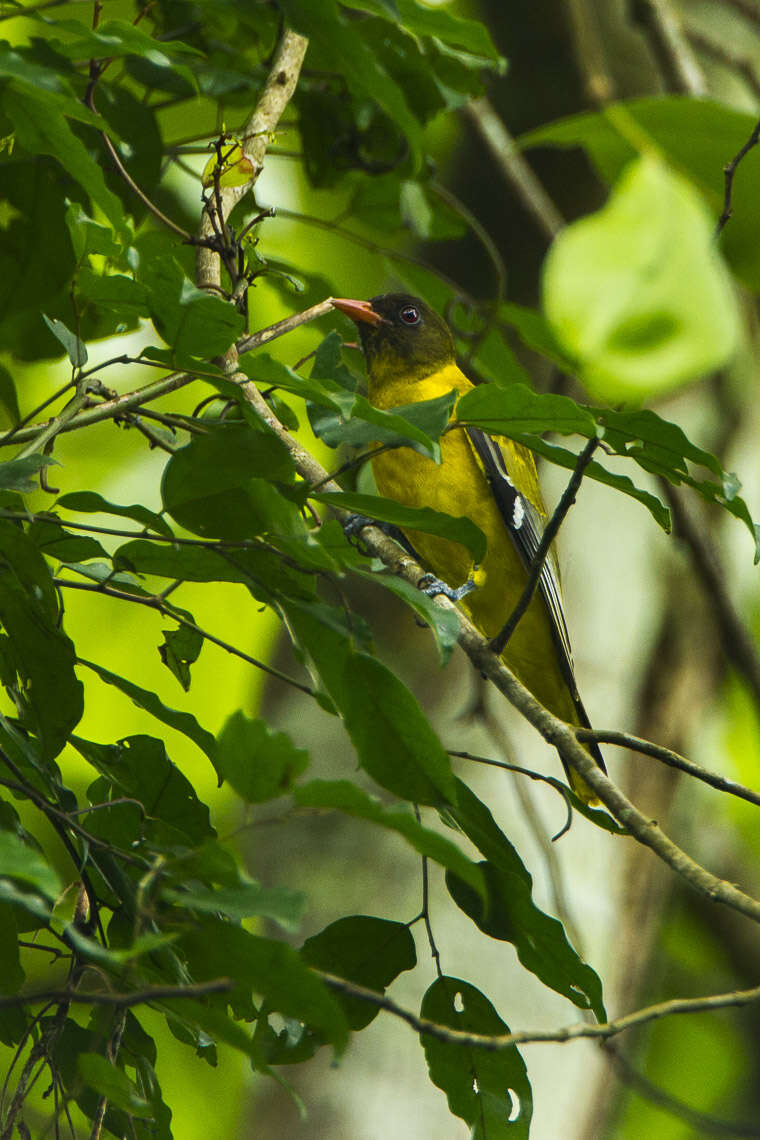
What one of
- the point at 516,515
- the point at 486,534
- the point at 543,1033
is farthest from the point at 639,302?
the point at 516,515

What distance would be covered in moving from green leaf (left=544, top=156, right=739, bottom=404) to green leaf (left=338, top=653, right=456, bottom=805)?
18.2 inches

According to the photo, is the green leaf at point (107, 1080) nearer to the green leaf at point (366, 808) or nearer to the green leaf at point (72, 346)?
the green leaf at point (366, 808)

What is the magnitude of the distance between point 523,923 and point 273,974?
480 mm

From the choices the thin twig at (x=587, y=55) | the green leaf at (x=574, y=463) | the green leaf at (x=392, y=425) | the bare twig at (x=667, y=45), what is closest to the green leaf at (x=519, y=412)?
the green leaf at (x=574, y=463)

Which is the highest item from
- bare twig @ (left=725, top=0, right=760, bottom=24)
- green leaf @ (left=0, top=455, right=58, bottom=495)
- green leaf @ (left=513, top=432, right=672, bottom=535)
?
bare twig @ (left=725, top=0, right=760, bottom=24)

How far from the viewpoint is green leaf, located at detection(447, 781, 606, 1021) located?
5.19 feet

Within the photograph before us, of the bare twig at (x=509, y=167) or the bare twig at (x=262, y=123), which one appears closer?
the bare twig at (x=262, y=123)

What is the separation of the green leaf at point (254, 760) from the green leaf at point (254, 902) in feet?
0.33

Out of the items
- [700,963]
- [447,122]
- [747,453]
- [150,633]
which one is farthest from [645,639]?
[700,963]

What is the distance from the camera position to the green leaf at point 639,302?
3.93 ft

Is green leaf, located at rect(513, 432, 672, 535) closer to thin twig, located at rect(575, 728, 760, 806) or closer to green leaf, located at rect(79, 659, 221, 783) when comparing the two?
thin twig, located at rect(575, 728, 760, 806)

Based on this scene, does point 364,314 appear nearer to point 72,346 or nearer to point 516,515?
point 516,515

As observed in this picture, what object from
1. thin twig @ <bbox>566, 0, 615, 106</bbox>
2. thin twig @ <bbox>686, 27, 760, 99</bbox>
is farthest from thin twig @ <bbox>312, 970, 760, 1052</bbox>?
thin twig @ <bbox>686, 27, 760, 99</bbox>

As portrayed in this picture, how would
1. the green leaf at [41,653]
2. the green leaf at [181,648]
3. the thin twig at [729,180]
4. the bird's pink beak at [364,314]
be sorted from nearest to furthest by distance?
the green leaf at [41,653] → the thin twig at [729,180] → the green leaf at [181,648] → the bird's pink beak at [364,314]
